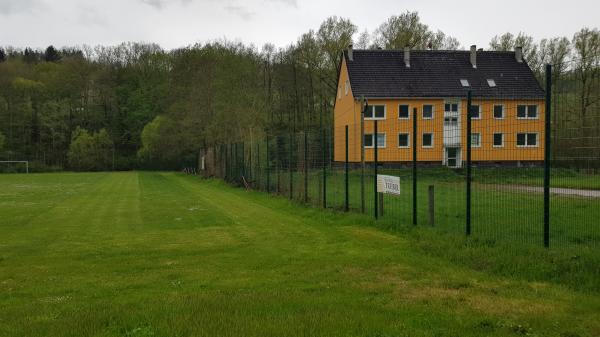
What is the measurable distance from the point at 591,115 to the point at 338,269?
12.5 feet

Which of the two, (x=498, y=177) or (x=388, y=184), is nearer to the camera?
(x=498, y=177)

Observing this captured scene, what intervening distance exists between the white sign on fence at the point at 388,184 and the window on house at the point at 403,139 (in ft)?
89.7

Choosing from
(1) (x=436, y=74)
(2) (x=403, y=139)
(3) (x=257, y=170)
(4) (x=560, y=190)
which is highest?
(1) (x=436, y=74)

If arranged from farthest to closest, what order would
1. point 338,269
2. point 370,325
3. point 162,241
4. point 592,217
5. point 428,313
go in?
1. point 592,217
2. point 162,241
3. point 338,269
4. point 428,313
5. point 370,325

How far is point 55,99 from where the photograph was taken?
71.8 m

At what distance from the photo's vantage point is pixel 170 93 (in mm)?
54562

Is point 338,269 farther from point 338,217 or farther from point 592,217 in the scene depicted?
point 592,217

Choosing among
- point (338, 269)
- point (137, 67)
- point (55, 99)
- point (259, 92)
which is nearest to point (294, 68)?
point (259, 92)

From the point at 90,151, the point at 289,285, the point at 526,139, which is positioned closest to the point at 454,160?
the point at 526,139

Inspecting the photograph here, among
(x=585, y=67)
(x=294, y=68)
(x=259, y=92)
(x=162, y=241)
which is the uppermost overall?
(x=294, y=68)

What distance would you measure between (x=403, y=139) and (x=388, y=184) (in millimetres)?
28534

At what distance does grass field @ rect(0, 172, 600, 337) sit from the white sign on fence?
0.84 m

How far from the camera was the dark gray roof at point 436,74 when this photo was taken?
40.2m

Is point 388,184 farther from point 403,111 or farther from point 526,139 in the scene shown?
point 403,111
